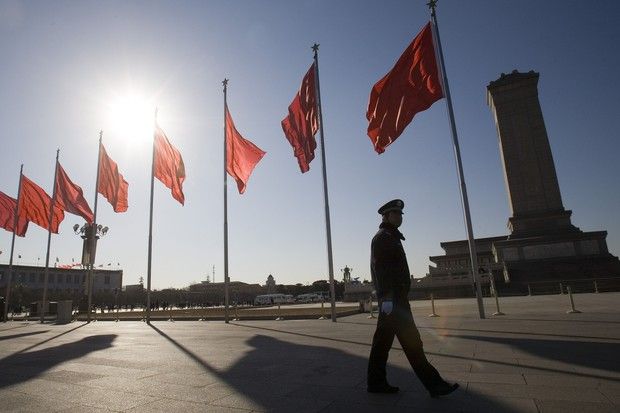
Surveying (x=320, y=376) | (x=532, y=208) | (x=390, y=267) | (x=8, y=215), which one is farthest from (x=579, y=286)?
(x=8, y=215)

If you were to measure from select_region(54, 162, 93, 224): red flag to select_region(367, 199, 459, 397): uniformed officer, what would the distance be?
24214 millimetres

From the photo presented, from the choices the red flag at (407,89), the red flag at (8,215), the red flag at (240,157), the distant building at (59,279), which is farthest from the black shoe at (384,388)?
the distant building at (59,279)

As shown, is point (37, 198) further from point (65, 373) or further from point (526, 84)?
point (526, 84)

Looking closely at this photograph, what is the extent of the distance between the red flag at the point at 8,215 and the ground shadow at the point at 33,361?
21128 mm

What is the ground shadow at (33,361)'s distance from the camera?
6.31 m

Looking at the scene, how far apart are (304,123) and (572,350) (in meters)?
14.1

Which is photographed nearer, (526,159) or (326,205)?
(326,205)

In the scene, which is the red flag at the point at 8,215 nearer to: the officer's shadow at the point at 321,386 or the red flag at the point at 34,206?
the red flag at the point at 34,206

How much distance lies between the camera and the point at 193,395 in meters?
4.70

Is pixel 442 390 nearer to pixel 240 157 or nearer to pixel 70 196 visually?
pixel 240 157

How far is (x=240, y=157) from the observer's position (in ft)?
65.0

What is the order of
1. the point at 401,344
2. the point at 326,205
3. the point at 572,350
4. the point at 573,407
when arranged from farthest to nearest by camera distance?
the point at 326,205 < the point at 572,350 < the point at 401,344 < the point at 573,407

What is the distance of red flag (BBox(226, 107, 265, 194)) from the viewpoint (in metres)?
19.5

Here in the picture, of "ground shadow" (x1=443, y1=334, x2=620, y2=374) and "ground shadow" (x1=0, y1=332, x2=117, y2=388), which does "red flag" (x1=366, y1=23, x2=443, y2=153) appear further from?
"ground shadow" (x1=0, y1=332, x2=117, y2=388)
